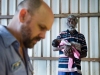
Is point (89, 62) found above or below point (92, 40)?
below

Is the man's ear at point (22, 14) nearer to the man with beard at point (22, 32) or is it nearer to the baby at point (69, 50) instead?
the man with beard at point (22, 32)

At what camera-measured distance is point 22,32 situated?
2.54ft

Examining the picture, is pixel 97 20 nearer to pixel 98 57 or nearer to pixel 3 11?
pixel 98 57

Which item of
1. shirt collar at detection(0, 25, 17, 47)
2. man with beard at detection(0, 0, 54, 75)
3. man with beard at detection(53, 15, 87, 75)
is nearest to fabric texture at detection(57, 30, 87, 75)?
man with beard at detection(53, 15, 87, 75)

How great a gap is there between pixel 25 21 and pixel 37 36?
3.2 inches

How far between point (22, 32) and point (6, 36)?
0.08 m

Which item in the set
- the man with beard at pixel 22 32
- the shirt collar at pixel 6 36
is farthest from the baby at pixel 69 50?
the shirt collar at pixel 6 36

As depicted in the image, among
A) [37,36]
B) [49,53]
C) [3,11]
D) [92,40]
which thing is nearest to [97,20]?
[92,40]

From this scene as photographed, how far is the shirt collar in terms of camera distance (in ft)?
2.28

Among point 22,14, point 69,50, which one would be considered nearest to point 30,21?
point 22,14

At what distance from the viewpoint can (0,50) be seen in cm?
67

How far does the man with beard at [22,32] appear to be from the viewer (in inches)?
27.0

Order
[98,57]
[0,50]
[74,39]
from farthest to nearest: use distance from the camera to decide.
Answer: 1. [98,57]
2. [74,39]
3. [0,50]

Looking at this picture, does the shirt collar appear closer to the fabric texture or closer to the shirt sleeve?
the shirt sleeve
